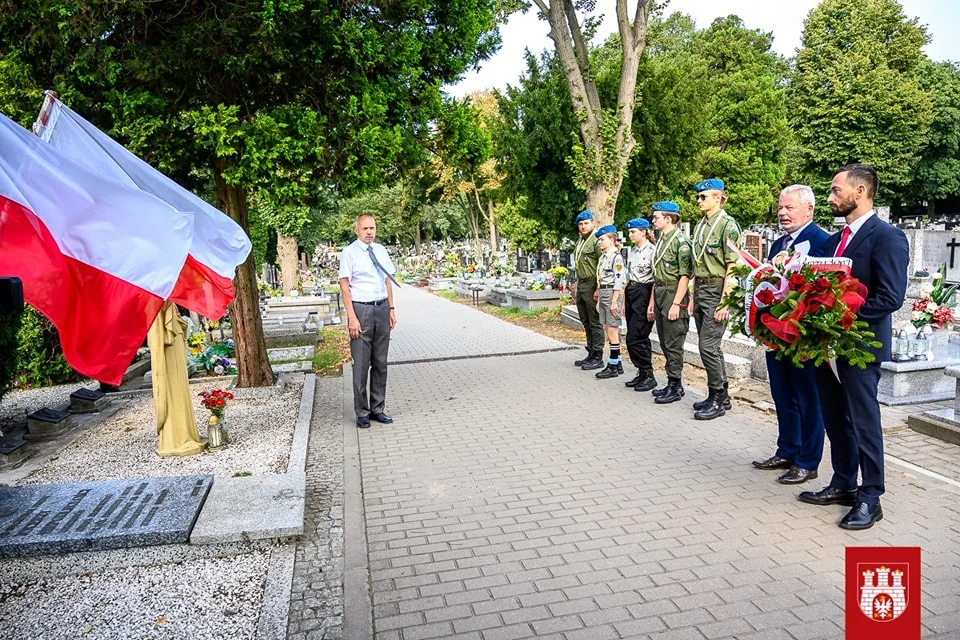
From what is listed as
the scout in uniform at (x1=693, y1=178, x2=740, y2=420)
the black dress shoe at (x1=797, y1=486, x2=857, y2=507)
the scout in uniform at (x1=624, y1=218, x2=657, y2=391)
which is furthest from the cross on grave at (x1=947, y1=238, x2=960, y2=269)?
the black dress shoe at (x1=797, y1=486, x2=857, y2=507)

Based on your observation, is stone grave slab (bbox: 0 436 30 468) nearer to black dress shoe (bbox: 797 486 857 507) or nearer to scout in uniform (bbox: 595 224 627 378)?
scout in uniform (bbox: 595 224 627 378)

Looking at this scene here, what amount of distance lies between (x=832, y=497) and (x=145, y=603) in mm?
4303

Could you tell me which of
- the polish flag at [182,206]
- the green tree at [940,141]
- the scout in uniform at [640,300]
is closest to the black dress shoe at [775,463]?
the scout in uniform at [640,300]

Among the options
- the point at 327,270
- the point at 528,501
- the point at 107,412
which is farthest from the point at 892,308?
the point at 327,270

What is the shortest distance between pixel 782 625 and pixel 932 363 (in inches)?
203

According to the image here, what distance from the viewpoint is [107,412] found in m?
7.95

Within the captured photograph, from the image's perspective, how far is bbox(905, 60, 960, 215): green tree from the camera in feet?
119

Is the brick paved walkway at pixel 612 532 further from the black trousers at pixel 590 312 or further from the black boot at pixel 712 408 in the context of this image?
the black trousers at pixel 590 312

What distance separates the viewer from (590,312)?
9.48 meters

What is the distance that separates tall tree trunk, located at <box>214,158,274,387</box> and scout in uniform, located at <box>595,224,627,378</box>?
14.9ft

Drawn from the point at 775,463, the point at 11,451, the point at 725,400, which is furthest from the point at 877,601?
the point at 11,451

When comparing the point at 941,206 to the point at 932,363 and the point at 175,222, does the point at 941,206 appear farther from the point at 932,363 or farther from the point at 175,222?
the point at 175,222

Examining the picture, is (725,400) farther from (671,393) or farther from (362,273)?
(362,273)

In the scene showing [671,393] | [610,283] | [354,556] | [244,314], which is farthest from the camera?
[610,283]
